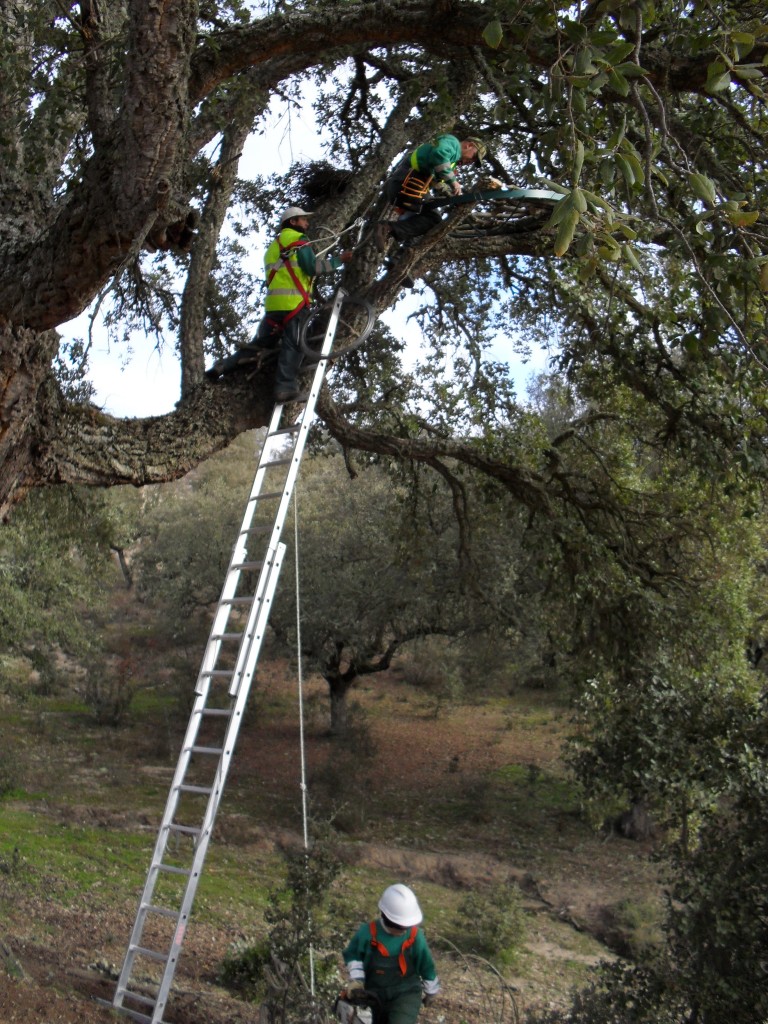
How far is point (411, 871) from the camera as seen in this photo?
1555cm

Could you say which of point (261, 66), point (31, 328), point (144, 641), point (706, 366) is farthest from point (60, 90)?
point (144, 641)

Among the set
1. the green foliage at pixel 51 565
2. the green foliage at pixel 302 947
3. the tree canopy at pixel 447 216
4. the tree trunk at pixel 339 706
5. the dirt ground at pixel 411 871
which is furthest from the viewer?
the tree trunk at pixel 339 706

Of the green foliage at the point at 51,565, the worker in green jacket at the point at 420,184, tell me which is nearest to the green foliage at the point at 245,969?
the green foliage at the point at 51,565

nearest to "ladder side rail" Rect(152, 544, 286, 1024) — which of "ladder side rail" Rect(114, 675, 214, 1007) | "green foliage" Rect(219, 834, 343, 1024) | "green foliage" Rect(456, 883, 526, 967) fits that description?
"ladder side rail" Rect(114, 675, 214, 1007)

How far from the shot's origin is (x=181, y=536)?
25.4 meters

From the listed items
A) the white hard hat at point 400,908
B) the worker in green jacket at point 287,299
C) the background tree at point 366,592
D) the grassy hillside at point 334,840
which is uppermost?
the worker in green jacket at point 287,299

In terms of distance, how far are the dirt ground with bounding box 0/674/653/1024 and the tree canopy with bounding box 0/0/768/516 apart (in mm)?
3973

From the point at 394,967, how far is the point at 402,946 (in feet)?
0.43

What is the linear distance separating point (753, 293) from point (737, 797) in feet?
10.5

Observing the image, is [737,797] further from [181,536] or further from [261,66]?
[181,536]

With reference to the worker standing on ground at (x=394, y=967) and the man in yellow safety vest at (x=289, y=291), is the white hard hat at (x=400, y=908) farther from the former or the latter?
the man in yellow safety vest at (x=289, y=291)

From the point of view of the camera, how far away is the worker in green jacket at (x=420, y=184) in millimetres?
6004

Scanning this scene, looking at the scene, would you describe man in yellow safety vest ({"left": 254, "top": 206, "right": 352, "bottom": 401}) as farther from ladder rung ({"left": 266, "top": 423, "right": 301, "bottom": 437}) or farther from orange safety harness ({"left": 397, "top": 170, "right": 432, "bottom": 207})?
orange safety harness ({"left": 397, "top": 170, "right": 432, "bottom": 207})

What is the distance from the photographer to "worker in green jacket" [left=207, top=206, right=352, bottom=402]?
6.48 m
